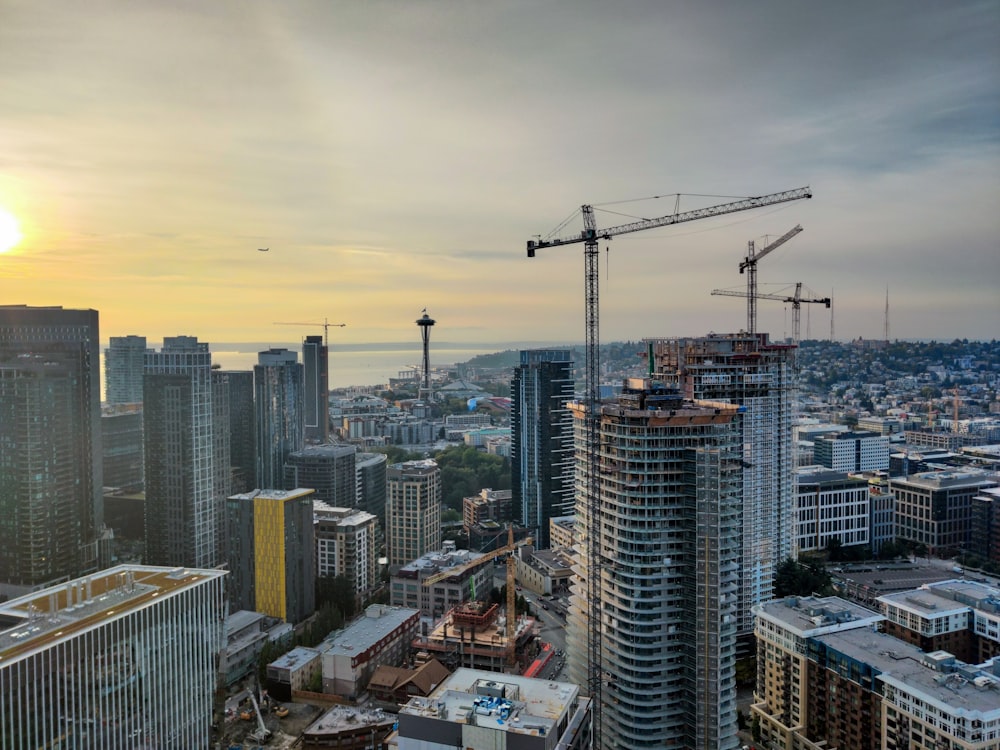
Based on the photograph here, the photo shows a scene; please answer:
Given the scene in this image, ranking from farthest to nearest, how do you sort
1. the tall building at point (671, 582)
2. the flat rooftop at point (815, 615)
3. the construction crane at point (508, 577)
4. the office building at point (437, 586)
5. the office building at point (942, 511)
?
the office building at point (942, 511), the office building at point (437, 586), the construction crane at point (508, 577), the flat rooftop at point (815, 615), the tall building at point (671, 582)

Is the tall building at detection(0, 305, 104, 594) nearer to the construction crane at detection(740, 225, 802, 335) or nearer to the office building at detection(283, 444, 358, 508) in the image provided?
the office building at detection(283, 444, 358, 508)

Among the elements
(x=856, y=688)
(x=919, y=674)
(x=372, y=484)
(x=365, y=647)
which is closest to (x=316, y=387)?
(x=372, y=484)

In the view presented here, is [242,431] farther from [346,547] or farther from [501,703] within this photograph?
[501,703]

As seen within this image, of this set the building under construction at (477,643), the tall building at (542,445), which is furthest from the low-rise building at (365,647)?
the tall building at (542,445)

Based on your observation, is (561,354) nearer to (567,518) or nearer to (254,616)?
(567,518)

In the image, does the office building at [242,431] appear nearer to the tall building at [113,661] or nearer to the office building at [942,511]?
the tall building at [113,661]

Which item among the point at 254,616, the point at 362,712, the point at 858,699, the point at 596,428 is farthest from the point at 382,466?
the point at 858,699

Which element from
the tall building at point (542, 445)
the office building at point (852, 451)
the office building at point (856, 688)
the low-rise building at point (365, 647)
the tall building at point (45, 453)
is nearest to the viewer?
the office building at point (856, 688)

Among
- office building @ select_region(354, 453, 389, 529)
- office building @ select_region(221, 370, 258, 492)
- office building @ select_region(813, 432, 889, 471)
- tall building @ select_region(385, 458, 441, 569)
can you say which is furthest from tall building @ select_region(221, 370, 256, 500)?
office building @ select_region(813, 432, 889, 471)
